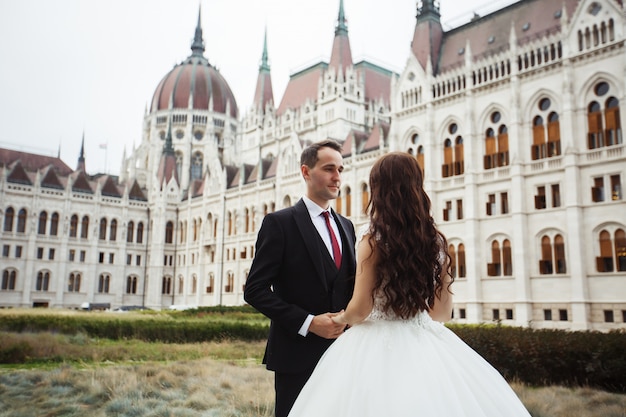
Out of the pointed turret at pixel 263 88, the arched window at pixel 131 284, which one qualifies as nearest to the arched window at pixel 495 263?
the pointed turret at pixel 263 88

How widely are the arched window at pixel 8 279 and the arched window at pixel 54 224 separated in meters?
5.53

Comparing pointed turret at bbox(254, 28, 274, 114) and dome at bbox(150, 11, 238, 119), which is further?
dome at bbox(150, 11, 238, 119)

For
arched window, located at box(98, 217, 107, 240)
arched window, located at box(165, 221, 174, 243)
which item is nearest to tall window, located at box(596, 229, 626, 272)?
arched window, located at box(165, 221, 174, 243)

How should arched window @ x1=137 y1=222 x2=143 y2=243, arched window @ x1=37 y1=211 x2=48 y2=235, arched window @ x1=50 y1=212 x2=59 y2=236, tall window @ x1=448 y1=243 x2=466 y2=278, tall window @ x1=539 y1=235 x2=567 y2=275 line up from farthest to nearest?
arched window @ x1=137 y1=222 x2=143 y2=243 < arched window @ x1=50 y1=212 x2=59 y2=236 < arched window @ x1=37 y1=211 x2=48 y2=235 < tall window @ x1=448 y1=243 x2=466 y2=278 < tall window @ x1=539 y1=235 x2=567 y2=275

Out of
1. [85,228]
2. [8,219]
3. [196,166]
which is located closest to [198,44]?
[196,166]

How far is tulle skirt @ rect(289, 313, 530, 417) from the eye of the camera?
128 inches

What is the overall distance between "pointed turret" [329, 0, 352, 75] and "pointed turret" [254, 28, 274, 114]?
12274 millimetres

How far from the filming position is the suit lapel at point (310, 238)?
159 inches

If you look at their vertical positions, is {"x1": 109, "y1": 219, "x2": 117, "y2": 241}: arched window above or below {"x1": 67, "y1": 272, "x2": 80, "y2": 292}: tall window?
above

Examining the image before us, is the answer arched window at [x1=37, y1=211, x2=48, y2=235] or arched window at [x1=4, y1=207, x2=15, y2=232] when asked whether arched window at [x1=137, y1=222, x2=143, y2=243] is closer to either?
arched window at [x1=37, y1=211, x2=48, y2=235]

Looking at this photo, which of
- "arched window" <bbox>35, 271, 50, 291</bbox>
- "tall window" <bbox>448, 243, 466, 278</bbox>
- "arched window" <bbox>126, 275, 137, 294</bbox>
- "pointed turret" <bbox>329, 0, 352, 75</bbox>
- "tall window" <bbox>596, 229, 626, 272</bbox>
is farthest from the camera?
"arched window" <bbox>126, 275, 137, 294</bbox>

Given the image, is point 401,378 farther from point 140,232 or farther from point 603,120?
point 140,232

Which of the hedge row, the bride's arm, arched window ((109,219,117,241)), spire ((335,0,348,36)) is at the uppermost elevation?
spire ((335,0,348,36))

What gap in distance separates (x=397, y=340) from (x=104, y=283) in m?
63.0
